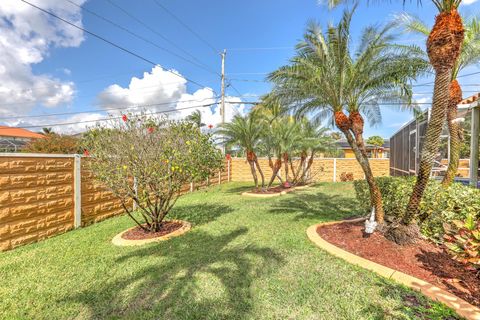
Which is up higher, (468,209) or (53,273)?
(468,209)

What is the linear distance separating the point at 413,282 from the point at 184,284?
3.01 metres

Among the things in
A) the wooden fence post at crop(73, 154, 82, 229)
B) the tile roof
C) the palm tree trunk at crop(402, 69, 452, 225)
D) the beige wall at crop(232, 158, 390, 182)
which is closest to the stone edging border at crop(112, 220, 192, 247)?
the wooden fence post at crop(73, 154, 82, 229)

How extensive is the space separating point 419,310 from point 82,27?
1291cm

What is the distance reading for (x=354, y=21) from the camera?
531cm

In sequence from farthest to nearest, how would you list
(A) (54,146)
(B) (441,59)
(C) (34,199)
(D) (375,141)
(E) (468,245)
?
(D) (375,141)
(A) (54,146)
(C) (34,199)
(B) (441,59)
(E) (468,245)

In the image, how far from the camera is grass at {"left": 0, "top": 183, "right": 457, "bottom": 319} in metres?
2.78

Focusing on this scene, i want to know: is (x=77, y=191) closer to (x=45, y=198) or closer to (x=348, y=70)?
(x=45, y=198)

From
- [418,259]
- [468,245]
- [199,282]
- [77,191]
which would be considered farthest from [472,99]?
[77,191]

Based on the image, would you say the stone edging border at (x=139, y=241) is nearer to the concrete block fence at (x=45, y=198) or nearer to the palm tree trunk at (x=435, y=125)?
the concrete block fence at (x=45, y=198)

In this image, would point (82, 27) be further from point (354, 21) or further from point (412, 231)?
point (412, 231)

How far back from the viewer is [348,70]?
5664 millimetres

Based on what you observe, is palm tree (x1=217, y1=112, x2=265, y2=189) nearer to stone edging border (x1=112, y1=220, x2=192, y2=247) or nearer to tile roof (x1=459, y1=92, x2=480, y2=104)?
stone edging border (x1=112, y1=220, x2=192, y2=247)

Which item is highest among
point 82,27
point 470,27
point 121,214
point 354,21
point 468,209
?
point 82,27

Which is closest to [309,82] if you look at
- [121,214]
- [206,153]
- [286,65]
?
[286,65]
